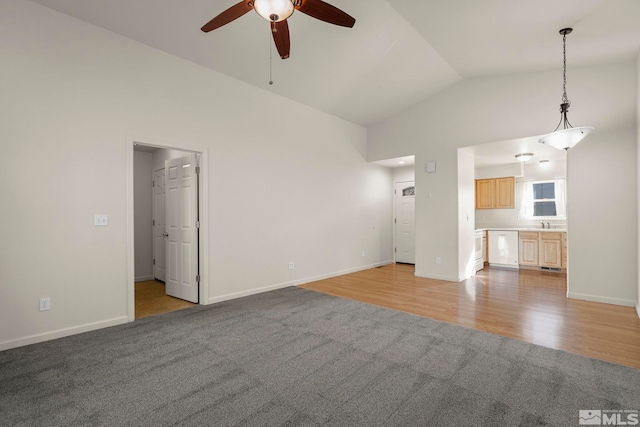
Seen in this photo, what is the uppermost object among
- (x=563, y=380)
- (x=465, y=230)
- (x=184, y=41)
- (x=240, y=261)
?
(x=184, y=41)

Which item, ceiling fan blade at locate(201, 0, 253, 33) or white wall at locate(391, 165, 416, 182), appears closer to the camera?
ceiling fan blade at locate(201, 0, 253, 33)

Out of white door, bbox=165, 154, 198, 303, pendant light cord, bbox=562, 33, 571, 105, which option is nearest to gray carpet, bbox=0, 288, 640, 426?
white door, bbox=165, 154, 198, 303

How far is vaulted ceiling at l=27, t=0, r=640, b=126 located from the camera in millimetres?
3299

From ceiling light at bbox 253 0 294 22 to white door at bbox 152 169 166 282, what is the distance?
4.46m

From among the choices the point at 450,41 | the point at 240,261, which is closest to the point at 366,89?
the point at 450,41

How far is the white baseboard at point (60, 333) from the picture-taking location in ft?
9.70

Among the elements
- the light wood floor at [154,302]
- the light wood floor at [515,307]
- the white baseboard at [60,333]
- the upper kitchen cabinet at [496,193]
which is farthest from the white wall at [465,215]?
the white baseboard at [60,333]

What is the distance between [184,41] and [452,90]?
14.9ft

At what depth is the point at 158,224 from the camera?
20.1ft

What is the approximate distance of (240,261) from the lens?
4.76 metres

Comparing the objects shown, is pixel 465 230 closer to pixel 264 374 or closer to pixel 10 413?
pixel 264 374

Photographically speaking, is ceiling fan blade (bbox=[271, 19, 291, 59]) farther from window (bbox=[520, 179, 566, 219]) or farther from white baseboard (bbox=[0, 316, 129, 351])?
window (bbox=[520, 179, 566, 219])

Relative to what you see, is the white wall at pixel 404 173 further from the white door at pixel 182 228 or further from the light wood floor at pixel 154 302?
the light wood floor at pixel 154 302

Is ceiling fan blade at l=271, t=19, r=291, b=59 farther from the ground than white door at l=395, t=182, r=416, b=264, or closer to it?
farther from the ground
